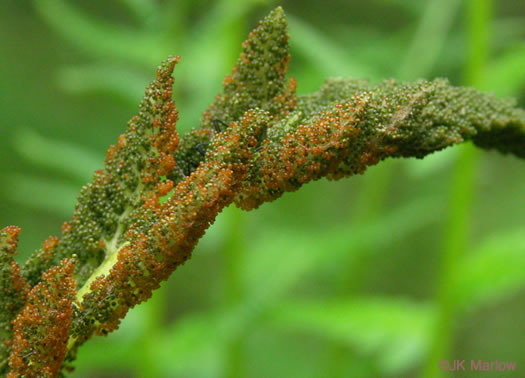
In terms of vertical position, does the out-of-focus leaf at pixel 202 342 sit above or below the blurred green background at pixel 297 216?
below

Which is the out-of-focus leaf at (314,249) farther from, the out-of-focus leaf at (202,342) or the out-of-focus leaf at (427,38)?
the out-of-focus leaf at (427,38)

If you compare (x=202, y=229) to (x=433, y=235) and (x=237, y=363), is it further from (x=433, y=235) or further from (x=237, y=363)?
(x=433, y=235)

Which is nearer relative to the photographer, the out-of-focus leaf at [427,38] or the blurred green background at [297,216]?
the blurred green background at [297,216]

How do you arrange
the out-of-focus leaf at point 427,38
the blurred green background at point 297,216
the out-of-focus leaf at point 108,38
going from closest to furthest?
the blurred green background at point 297,216 → the out-of-focus leaf at point 427,38 → the out-of-focus leaf at point 108,38

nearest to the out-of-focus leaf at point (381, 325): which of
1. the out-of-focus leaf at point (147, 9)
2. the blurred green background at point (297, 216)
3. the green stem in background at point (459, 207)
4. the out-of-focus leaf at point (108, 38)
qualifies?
the blurred green background at point (297, 216)

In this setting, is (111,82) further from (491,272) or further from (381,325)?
(491,272)

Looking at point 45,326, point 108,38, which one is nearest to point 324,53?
point 108,38
